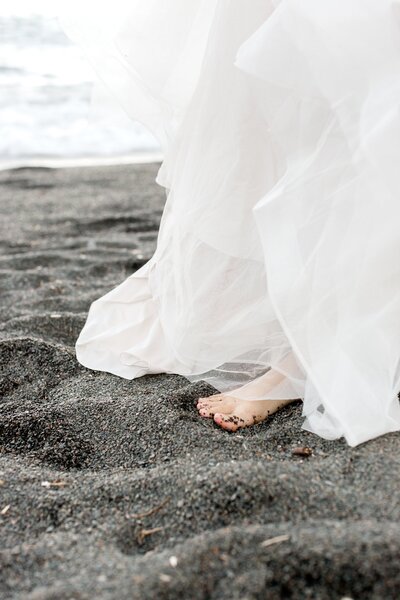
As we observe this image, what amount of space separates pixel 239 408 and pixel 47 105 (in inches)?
276

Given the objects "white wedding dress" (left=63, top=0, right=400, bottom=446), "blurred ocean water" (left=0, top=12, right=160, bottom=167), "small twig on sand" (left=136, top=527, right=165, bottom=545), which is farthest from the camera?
"blurred ocean water" (left=0, top=12, right=160, bottom=167)

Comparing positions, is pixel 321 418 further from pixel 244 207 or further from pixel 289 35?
pixel 289 35

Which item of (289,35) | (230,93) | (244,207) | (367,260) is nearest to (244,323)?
(244,207)

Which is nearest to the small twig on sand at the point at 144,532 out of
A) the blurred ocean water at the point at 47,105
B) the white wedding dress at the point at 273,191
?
the white wedding dress at the point at 273,191

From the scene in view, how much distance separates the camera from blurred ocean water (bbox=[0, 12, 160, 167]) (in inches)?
252

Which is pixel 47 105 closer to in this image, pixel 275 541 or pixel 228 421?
pixel 228 421

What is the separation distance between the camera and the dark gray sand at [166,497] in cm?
99

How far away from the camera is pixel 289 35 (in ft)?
4.33

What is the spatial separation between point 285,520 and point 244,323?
572 millimetres

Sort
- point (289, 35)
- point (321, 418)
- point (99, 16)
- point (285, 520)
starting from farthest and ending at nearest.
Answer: point (99, 16) < point (321, 418) < point (289, 35) < point (285, 520)

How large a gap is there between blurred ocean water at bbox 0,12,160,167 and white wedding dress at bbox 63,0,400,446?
3.18 meters

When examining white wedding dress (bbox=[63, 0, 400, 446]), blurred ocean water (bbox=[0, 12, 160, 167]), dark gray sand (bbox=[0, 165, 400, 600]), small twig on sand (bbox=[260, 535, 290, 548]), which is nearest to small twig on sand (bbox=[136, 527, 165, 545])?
dark gray sand (bbox=[0, 165, 400, 600])

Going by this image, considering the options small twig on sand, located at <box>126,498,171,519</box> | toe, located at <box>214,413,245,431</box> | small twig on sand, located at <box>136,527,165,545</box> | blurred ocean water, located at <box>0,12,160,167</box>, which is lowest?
blurred ocean water, located at <box>0,12,160,167</box>

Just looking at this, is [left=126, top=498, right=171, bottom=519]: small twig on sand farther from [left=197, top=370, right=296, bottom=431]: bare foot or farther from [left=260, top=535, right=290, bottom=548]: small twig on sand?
[left=197, top=370, right=296, bottom=431]: bare foot
